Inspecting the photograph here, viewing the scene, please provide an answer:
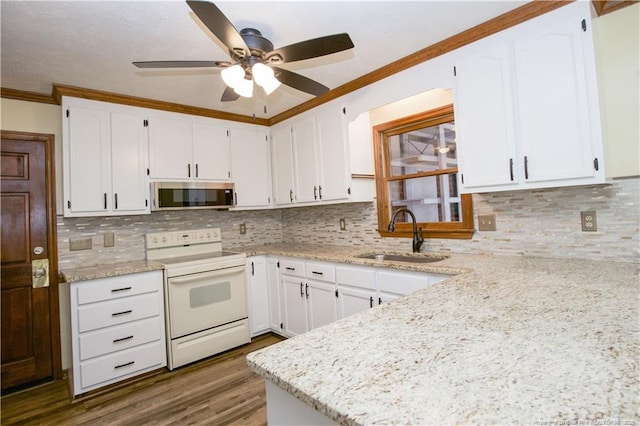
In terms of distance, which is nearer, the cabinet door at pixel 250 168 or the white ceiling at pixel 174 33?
the white ceiling at pixel 174 33

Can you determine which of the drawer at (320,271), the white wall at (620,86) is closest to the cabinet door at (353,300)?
the drawer at (320,271)

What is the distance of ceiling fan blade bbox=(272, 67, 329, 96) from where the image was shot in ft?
6.32

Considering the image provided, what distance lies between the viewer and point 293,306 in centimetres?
305

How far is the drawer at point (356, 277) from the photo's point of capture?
7.61ft

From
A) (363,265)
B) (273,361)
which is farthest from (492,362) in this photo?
(363,265)

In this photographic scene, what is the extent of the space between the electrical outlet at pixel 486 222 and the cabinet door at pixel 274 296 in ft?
6.11

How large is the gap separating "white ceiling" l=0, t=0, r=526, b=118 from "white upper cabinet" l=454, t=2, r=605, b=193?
25 centimetres

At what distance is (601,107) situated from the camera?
1.64m

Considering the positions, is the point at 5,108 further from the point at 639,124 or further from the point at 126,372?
the point at 639,124

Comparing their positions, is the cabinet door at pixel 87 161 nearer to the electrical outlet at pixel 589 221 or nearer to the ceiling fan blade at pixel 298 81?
the ceiling fan blade at pixel 298 81

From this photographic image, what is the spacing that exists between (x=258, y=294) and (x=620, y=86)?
10.0 ft

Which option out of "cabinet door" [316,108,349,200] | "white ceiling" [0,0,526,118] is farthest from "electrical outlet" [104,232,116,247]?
"cabinet door" [316,108,349,200]

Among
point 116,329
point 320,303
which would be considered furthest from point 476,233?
point 116,329

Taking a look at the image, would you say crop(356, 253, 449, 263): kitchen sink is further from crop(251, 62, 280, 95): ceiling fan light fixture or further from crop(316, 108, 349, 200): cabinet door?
crop(251, 62, 280, 95): ceiling fan light fixture
